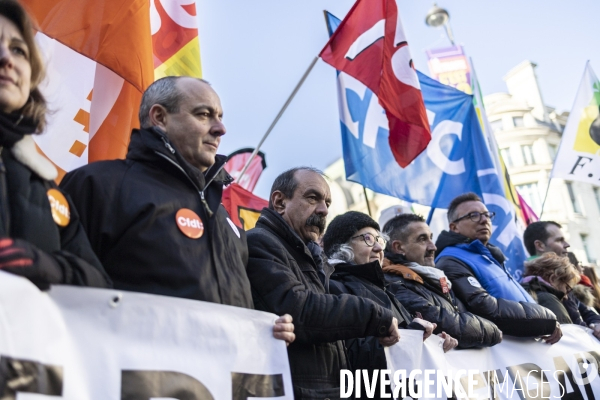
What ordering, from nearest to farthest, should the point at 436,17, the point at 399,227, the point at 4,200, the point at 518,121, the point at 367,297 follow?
the point at 4,200 < the point at 367,297 < the point at 399,227 < the point at 436,17 < the point at 518,121

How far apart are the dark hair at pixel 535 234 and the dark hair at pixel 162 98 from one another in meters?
4.92

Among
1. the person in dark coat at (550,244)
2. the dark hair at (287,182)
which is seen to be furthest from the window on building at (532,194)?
the dark hair at (287,182)

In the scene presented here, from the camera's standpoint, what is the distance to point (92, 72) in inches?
176

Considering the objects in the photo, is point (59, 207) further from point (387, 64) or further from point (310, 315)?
point (387, 64)

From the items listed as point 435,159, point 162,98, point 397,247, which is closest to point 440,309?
point 397,247

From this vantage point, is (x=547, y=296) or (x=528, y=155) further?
(x=528, y=155)

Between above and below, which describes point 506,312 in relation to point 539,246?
below

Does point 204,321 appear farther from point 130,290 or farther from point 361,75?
point 361,75

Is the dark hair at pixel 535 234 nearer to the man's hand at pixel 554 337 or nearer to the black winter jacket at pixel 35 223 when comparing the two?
the man's hand at pixel 554 337

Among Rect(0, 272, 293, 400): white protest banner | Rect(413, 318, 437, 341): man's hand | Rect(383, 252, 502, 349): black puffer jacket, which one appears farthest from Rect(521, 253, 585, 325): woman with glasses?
Rect(0, 272, 293, 400): white protest banner

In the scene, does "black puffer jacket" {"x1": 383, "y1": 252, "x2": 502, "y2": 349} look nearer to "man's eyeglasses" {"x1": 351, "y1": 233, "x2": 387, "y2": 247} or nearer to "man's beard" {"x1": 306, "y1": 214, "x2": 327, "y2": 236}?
"man's eyeglasses" {"x1": 351, "y1": 233, "x2": 387, "y2": 247}

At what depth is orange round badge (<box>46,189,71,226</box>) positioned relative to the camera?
213cm

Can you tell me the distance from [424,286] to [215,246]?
2.10m

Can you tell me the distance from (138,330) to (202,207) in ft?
2.16
